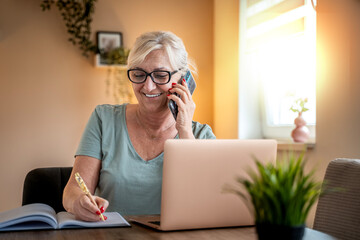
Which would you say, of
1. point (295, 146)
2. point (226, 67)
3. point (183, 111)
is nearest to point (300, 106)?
point (295, 146)

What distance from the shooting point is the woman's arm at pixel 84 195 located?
3.92 feet

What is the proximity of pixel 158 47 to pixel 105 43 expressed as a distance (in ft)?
6.84

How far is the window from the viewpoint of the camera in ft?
9.52

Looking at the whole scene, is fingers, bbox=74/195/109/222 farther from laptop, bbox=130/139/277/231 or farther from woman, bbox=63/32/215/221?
woman, bbox=63/32/215/221

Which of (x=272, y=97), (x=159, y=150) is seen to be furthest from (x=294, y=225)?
(x=272, y=97)

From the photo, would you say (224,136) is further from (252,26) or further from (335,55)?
(335,55)

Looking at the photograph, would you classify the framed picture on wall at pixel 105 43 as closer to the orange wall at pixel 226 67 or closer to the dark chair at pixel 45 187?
the orange wall at pixel 226 67

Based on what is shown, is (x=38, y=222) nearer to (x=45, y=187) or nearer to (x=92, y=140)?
(x=92, y=140)

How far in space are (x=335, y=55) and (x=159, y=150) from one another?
3.81ft

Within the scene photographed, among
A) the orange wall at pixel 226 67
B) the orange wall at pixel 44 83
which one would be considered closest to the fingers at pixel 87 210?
the orange wall at pixel 226 67

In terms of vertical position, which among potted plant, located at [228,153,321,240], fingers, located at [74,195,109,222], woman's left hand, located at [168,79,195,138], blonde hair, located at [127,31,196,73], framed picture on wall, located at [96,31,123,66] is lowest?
fingers, located at [74,195,109,222]

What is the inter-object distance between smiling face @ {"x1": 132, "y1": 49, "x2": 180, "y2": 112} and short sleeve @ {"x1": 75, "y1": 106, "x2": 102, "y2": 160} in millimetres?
203

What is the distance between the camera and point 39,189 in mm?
1979

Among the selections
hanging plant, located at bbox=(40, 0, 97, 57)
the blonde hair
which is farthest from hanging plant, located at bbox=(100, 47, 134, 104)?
the blonde hair
